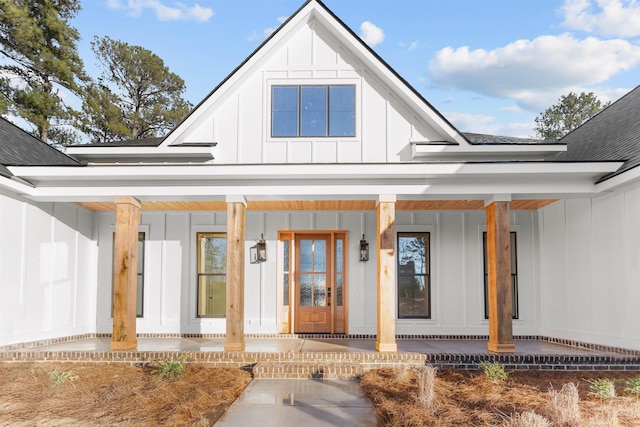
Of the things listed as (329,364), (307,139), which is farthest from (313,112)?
(329,364)

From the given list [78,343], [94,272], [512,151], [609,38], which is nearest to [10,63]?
[94,272]

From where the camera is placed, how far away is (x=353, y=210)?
11.8m

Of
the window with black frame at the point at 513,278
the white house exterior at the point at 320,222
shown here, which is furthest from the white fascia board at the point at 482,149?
the window with black frame at the point at 513,278

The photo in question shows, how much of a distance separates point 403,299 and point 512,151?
3795 millimetres

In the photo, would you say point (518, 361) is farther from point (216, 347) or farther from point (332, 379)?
point (216, 347)

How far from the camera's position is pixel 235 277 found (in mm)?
9086

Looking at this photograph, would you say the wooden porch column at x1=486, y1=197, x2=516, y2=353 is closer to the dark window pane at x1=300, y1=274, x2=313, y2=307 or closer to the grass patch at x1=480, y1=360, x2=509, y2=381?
the grass patch at x1=480, y1=360, x2=509, y2=381

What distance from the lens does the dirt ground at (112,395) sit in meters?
5.69

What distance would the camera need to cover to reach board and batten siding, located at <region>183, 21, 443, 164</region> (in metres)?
10.3

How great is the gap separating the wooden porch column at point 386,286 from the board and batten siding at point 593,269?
3.67 m

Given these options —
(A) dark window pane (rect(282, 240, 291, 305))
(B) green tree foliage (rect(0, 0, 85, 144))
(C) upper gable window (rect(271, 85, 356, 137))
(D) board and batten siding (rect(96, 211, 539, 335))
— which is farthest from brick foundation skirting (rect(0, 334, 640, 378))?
(B) green tree foliage (rect(0, 0, 85, 144))

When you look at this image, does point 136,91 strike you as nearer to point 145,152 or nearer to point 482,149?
point 145,152

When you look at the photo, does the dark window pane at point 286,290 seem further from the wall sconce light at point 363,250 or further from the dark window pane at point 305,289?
the wall sconce light at point 363,250

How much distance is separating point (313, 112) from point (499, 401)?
623cm
